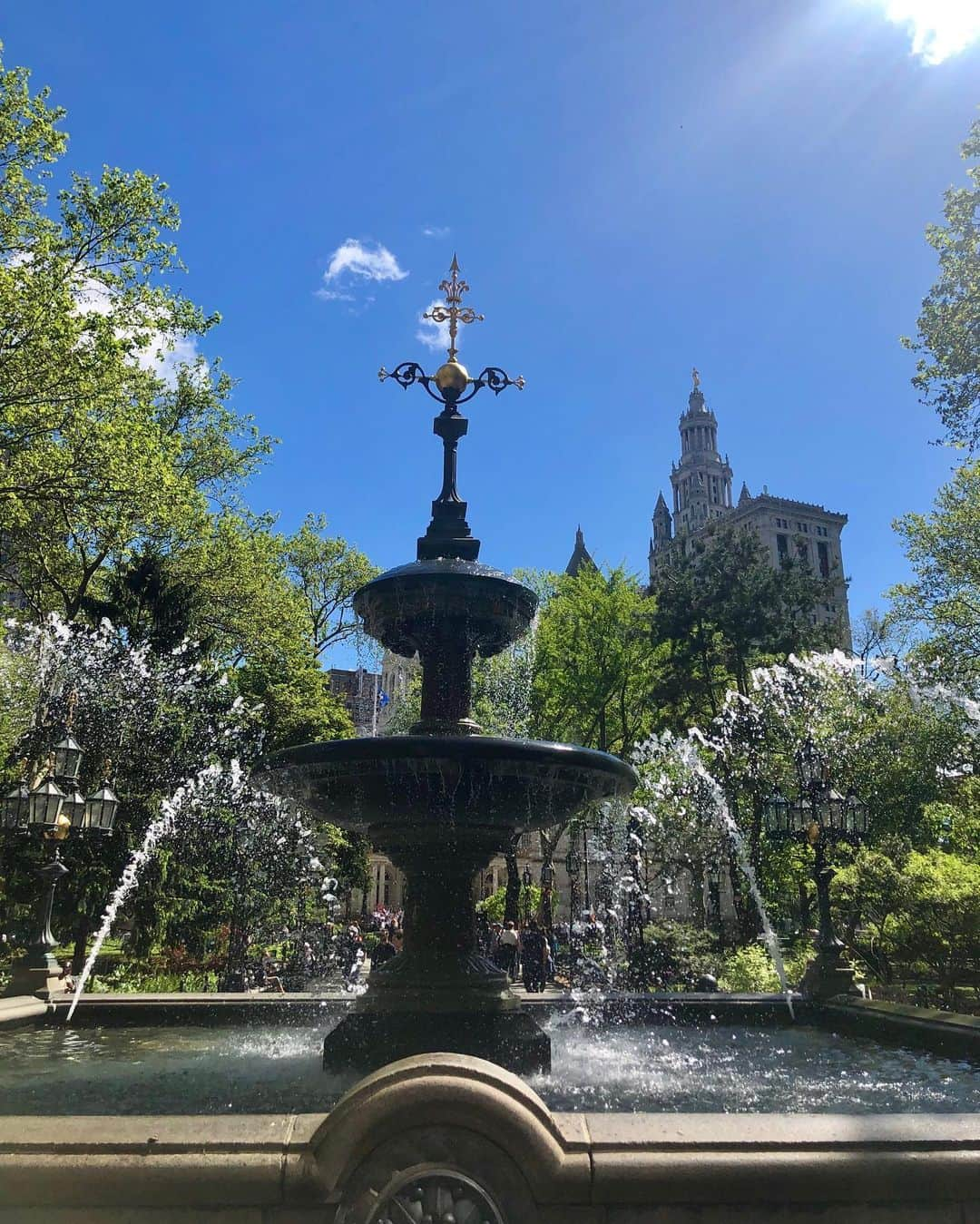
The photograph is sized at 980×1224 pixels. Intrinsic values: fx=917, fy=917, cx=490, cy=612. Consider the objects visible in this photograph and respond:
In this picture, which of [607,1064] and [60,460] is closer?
[607,1064]

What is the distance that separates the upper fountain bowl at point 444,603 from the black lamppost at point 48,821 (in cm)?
589

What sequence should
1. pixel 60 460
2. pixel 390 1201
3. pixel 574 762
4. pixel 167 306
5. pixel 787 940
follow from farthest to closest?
pixel 787 940, pixel 167 306, pixel 60 460, pixel 574 762, pixel 390 1201

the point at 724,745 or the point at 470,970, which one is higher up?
the point at 724,745

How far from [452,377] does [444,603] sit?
9.36 ft

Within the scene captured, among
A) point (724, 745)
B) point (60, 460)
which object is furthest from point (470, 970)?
point (724, 745)

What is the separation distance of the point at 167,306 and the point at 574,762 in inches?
747

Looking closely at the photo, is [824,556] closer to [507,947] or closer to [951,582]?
[951,582]

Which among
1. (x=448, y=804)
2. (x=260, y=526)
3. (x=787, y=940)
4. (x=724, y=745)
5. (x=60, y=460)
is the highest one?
(x=260, y=526)

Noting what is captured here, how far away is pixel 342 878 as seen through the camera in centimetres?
3581

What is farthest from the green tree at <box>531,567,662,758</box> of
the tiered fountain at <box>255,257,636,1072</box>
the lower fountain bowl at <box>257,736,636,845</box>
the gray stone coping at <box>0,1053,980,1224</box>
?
the gray stone coping at <box>0,1053,980,1224</box>

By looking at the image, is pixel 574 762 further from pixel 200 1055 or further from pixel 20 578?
pixel 20 578

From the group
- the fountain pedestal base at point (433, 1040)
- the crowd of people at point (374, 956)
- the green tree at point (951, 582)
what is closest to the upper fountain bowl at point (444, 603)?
the fountain pedestal base at point (433, 1040)

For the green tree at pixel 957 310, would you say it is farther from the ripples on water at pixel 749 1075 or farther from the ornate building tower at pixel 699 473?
the ornate building tower at pixel 699 473

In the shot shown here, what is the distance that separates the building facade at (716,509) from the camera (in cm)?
10056
